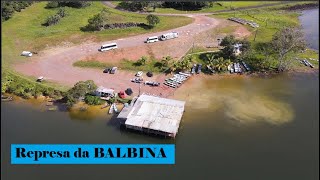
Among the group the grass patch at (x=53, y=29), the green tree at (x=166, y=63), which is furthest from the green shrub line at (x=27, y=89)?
the green tree at (x=166, y=63)

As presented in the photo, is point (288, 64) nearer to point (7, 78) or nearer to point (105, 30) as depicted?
point (105, 30)

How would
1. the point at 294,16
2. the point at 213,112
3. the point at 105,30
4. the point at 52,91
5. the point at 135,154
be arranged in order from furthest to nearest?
the point at 294,16
the point at 105,30
the point at 52,91
the point at 213,112
the point at 135,154

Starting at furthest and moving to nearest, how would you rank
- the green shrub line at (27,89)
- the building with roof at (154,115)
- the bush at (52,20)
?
the bush at (52,20) → the green shrub line at (27,89) → the building with roof at (154,115)

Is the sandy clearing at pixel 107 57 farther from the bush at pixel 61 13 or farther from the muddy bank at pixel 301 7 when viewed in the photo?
the muddy bank at pixel 301 7

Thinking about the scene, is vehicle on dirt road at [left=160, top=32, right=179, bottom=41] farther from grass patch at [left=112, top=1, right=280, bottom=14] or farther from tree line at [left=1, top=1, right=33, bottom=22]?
tree line at [left=1, top=1, right=33, bottom=22]

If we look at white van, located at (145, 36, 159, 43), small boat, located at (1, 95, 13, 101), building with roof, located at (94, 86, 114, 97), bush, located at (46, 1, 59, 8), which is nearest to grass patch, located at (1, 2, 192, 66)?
bush, located at (46, 1, 59, 8)

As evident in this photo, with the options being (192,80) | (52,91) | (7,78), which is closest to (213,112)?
(192,80)

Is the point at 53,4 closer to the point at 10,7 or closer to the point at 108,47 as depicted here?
the point at 10,7
